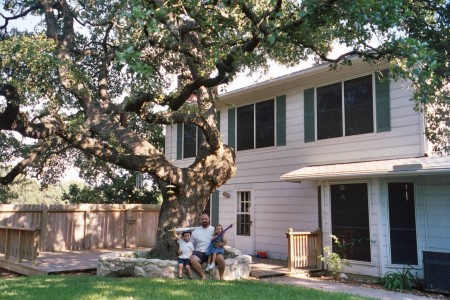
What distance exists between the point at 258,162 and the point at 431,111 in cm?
523

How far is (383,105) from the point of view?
10023mm

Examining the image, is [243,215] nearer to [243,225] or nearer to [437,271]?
[243,225]

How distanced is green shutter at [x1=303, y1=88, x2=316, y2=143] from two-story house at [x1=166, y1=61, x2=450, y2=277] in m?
0.03

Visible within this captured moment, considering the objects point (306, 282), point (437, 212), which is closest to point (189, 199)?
point (306, 282)

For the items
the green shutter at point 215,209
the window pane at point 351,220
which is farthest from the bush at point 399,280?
the green shutter at point 215,209

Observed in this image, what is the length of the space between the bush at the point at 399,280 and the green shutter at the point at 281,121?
473cm

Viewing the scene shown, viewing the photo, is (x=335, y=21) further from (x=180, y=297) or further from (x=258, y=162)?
(x=258, y=162)

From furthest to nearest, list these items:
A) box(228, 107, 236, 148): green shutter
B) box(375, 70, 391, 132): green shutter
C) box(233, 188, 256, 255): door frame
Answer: box(228, 107, 236, 148): green shutter
box(233, 188, 256, 255): door frame
box(375, 70, 391, 132): green shutter

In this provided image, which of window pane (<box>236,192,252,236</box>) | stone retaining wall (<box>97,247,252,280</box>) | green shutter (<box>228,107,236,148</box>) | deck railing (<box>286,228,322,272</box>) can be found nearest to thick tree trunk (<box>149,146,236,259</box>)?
stone retaining wall (<box>97,247,252,280</box>)

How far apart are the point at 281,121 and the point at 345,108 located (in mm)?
2159

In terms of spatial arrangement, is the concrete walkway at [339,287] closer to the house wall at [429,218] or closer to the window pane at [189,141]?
the house wall at [429,218]

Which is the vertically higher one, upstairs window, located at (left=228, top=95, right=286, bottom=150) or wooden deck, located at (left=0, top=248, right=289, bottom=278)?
upstairs window, located at (left=228, top=95, right=286, bottom=150)

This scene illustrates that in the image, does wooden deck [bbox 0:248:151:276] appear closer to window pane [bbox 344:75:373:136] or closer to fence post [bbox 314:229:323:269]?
fence post [bbox 314:229:323:269]

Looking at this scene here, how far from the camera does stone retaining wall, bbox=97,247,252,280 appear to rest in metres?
8.51
